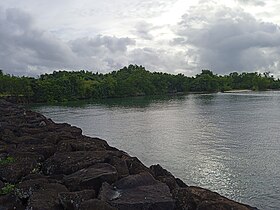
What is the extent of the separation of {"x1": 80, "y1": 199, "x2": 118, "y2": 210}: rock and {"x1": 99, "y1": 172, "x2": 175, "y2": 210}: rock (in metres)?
0.40

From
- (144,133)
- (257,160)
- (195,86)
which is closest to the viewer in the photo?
(257,160)

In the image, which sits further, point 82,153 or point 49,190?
point 82,153

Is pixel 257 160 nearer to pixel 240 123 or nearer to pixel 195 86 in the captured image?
pixel 240 123

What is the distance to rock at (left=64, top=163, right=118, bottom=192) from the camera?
8.46 m

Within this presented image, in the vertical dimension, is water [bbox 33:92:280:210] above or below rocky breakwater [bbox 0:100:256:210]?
below

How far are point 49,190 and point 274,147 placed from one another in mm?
20045

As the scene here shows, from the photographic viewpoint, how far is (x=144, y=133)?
34094 mm

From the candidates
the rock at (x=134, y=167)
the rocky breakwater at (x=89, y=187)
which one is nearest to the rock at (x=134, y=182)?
the rocky breakwater at (x=89, y=187)

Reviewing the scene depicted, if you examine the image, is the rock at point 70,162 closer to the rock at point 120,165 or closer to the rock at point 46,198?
the rock at point 120,165

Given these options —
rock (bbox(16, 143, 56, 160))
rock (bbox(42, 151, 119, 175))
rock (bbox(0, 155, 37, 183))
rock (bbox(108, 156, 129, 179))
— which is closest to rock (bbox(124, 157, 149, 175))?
rock (bbox(108, 156, 129, 179))

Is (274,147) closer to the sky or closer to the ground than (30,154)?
closer to the ground

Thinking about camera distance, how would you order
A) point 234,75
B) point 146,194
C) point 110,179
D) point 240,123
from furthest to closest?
point 234,75 < point 240,123 < point 110,179 < point 146,194

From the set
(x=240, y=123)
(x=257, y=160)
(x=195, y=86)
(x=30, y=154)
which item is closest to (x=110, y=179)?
(x=30, y=154)

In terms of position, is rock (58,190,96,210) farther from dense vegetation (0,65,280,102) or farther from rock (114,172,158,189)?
dense vegetation (0,65,280,102)
